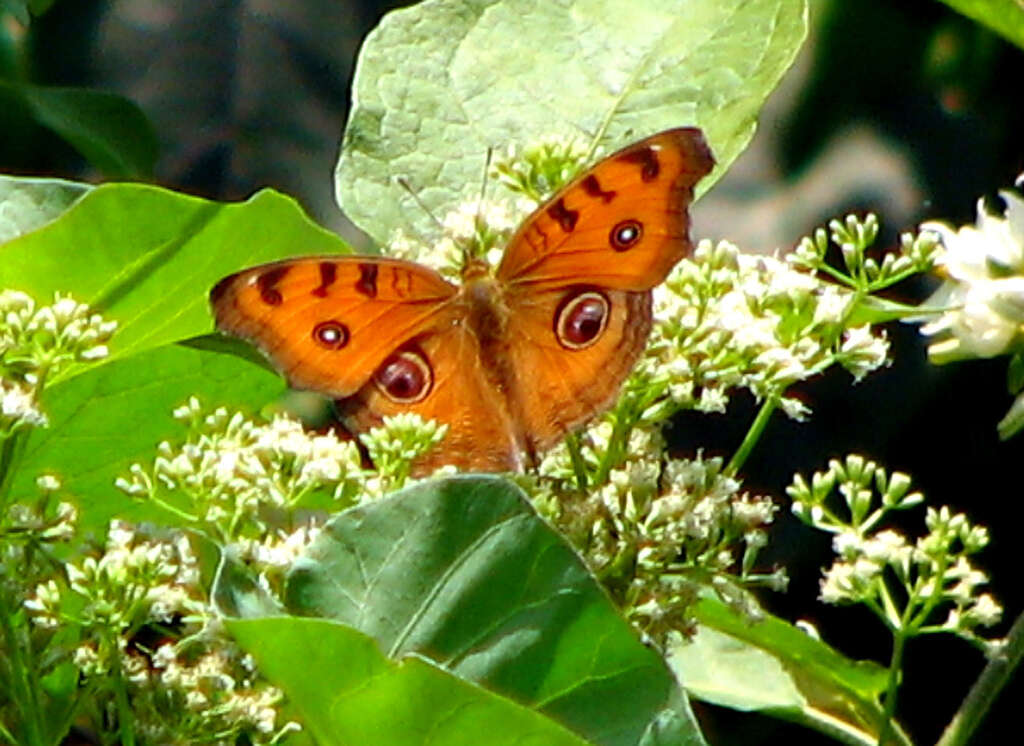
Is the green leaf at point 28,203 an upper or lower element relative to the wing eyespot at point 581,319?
upper

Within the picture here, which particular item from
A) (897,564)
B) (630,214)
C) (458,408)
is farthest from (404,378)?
(897,564)

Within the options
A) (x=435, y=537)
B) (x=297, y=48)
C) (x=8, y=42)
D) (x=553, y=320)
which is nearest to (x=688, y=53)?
(x=553, y=320)

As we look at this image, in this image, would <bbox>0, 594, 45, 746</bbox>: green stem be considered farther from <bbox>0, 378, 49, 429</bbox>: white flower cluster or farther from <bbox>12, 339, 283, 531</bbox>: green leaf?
<bbox>12, 339, 283, 531</bbox>: green leaf

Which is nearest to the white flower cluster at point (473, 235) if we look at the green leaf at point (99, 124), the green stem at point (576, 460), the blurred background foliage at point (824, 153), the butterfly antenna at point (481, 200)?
the butterfly antenna at point (481, 200)

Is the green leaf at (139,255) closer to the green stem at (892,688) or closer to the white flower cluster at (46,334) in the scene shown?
the white flower cluster at (46,334)

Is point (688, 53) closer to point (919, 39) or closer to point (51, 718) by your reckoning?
point (51, 718)
